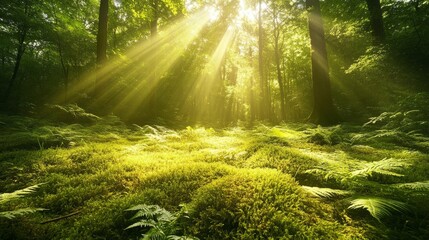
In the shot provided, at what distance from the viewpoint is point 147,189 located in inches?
112

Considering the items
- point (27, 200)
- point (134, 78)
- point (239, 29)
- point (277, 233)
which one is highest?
point (239, 29)

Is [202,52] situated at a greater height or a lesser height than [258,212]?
greater

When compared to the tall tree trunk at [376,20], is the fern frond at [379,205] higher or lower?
lower

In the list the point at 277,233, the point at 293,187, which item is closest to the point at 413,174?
the point at 293,187

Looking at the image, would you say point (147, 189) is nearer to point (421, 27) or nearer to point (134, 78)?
point (421, 27)

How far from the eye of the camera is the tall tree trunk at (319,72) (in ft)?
33.5

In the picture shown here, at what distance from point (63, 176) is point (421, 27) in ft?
38.3

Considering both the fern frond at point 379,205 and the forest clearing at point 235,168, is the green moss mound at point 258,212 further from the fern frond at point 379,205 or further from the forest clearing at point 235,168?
the fern frond at point 379,205

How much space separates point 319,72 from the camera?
10422 millimetres

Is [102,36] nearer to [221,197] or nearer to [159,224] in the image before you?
[221,197]

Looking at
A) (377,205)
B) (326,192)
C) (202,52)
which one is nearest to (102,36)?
(202,52)

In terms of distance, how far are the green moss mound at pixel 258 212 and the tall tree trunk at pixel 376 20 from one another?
1099 cm

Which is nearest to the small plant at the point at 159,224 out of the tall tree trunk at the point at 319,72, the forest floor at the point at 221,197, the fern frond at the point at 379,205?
the forest floor at the point at 221,197

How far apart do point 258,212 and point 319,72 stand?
9659mm
